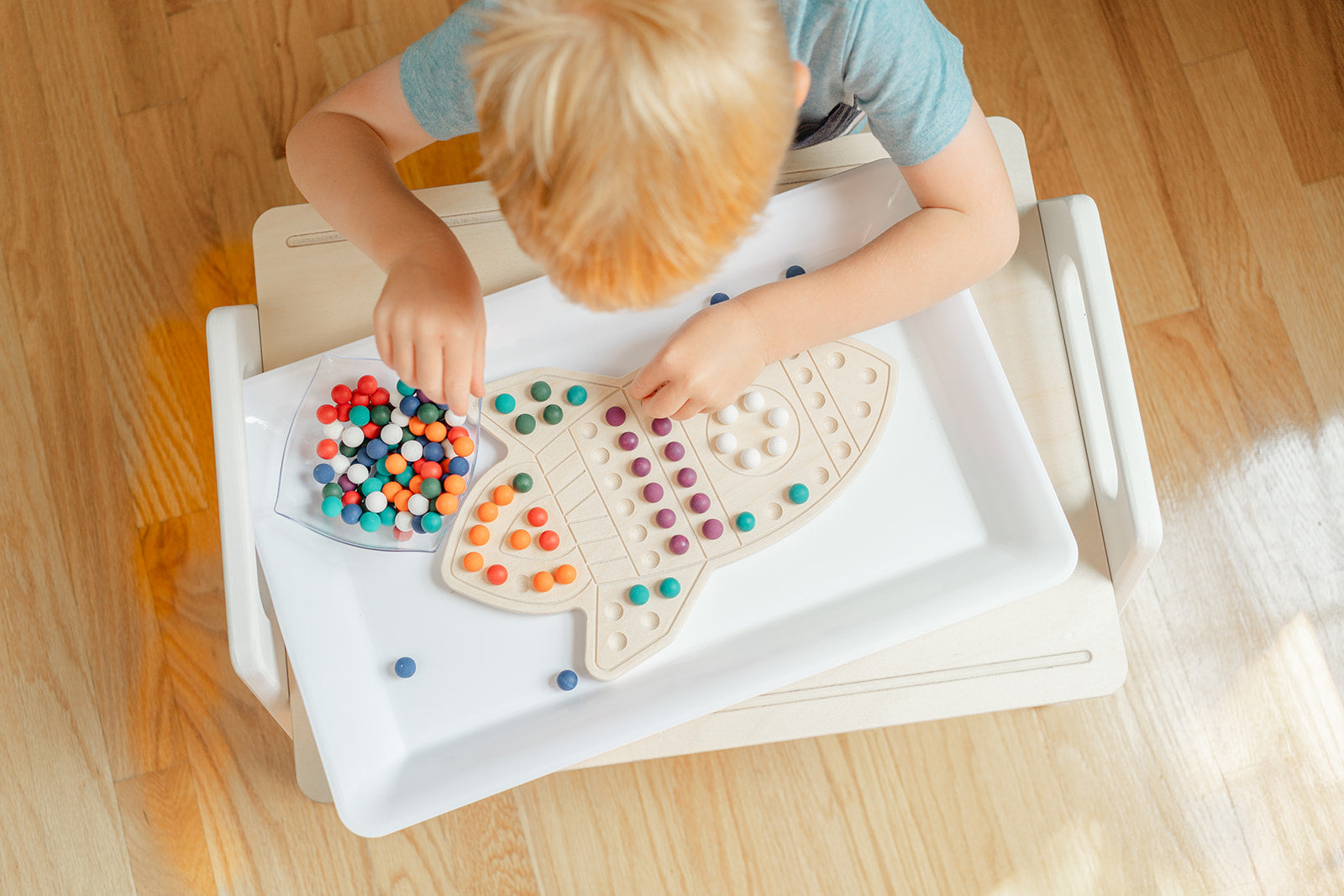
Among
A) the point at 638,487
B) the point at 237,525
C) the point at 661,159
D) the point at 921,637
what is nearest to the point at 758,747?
the point at 921,637

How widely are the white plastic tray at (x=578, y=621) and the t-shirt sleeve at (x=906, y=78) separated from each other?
63 millimetres

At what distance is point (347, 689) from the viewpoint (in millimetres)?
547

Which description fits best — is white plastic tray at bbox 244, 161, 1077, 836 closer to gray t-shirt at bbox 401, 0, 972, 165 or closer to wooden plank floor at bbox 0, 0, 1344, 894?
gray t-shirt at bbox 401, 0, 972, 165

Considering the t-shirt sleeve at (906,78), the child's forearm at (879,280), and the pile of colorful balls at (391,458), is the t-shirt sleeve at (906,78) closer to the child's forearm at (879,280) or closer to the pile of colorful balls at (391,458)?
the child's forearm at (879,280)

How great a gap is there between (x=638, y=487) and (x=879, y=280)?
202mm

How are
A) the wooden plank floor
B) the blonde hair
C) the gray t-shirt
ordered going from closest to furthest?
the blonde hair < the gray t-shirt < the wooden plank floor

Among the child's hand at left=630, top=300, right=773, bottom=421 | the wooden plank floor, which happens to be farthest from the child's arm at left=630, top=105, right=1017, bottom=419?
the wooden plank floor

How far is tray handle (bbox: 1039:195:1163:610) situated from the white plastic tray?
0.18 feet

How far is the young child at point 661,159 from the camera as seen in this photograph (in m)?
0.35

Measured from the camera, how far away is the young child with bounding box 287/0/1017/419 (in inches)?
13.8

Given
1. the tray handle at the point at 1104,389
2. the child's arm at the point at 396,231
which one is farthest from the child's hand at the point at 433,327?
the tray handle at the point at 1104,389

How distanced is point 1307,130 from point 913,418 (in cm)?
80

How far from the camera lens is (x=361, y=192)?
1.87ft

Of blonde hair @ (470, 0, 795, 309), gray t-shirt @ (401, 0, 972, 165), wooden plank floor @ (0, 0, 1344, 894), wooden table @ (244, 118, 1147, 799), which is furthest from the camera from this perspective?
wooden plank floor @ (0, 0, 1344, 894)
